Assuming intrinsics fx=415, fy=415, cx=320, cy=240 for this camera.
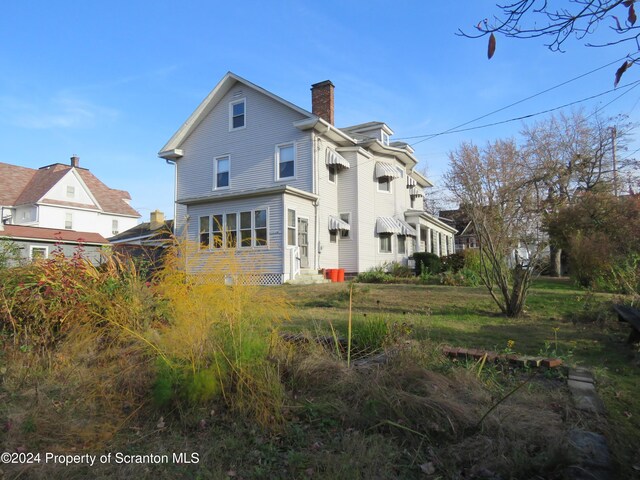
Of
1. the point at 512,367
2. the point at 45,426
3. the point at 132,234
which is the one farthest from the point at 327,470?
the point at 132,234

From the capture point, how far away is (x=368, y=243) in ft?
65.5

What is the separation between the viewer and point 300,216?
17.1 m

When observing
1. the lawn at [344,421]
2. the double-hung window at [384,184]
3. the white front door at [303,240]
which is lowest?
the lawn at [344,421]

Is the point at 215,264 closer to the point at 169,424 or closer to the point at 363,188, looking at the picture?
the point at 169,424

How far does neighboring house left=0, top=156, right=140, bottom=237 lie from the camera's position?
34875 mm

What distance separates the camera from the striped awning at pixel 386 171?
67.1 feet

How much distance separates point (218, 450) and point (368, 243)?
17569mm

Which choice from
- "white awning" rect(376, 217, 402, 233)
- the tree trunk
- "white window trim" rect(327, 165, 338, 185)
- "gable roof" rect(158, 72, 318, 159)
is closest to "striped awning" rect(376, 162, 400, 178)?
"white awning" rect(376, 217, 402, 233)

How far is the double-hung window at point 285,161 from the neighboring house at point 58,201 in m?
25.1

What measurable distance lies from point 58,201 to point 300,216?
2841 cm

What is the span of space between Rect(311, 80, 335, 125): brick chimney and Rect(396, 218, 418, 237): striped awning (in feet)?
20.7

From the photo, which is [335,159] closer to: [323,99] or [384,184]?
[323,99]

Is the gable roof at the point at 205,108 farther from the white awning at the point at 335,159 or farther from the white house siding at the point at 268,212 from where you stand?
the white house siding at the point at 268,212

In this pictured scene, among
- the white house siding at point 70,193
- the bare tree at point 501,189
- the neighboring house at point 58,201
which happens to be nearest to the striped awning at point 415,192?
the bare tree at point 501,189
